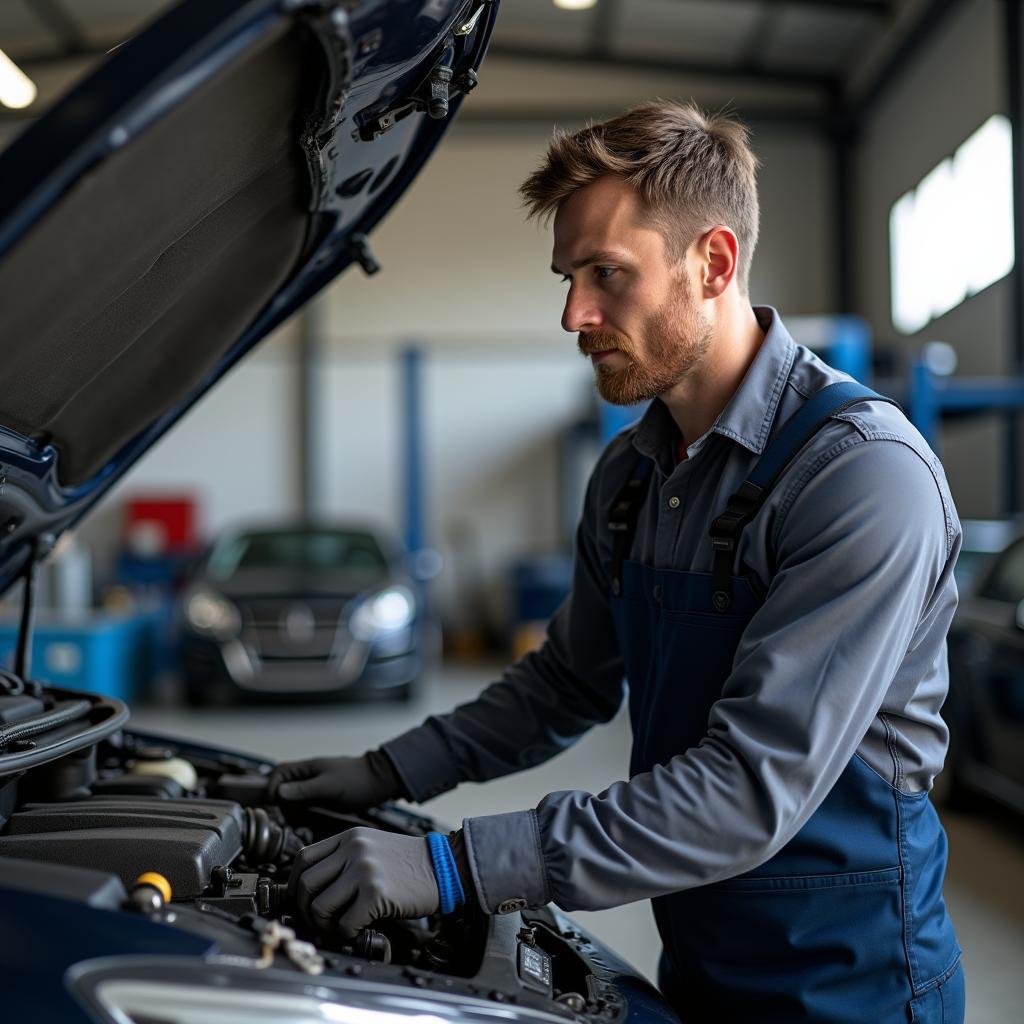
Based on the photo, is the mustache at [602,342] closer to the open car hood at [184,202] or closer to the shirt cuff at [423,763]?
the open car hood at [184,202]

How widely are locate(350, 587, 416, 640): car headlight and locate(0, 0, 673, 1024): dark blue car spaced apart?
13.6 ft

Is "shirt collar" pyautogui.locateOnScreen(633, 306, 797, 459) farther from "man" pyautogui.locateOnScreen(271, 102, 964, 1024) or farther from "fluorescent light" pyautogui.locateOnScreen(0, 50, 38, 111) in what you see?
"fluorescent light" pyautogui.locateOnScreen(0, 50, 38, 111)

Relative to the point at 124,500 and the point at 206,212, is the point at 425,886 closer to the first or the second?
the point at 206,212

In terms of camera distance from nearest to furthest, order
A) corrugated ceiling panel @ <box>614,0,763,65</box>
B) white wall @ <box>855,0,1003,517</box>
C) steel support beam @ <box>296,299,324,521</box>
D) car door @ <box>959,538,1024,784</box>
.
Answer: car door @ <box>959,538,1024,784</box>, white wall @ <box>855,0,1003,517</box>, corrugated ceiling panel @ <box>614,0,763,65</box>, steel support beam @ <box>296,299,324,521</box>

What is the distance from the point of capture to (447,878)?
1.00m

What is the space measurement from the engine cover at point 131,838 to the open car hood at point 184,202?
1.30ft

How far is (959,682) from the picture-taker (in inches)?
154

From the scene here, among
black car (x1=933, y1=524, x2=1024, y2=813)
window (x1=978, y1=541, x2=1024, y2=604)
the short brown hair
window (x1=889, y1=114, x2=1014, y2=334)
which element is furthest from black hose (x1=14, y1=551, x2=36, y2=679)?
window (x1=889, y1=114, x2=1014, y2=334)

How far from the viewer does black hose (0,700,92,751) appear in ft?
3.95

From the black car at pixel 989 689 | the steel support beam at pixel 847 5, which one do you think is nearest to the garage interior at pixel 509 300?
the steel support beam at pixel 847 5

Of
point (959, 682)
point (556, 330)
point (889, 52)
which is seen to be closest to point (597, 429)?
point (556, 330)

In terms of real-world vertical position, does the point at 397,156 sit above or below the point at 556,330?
below

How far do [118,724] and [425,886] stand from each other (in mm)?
565

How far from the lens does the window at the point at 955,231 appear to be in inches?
294
